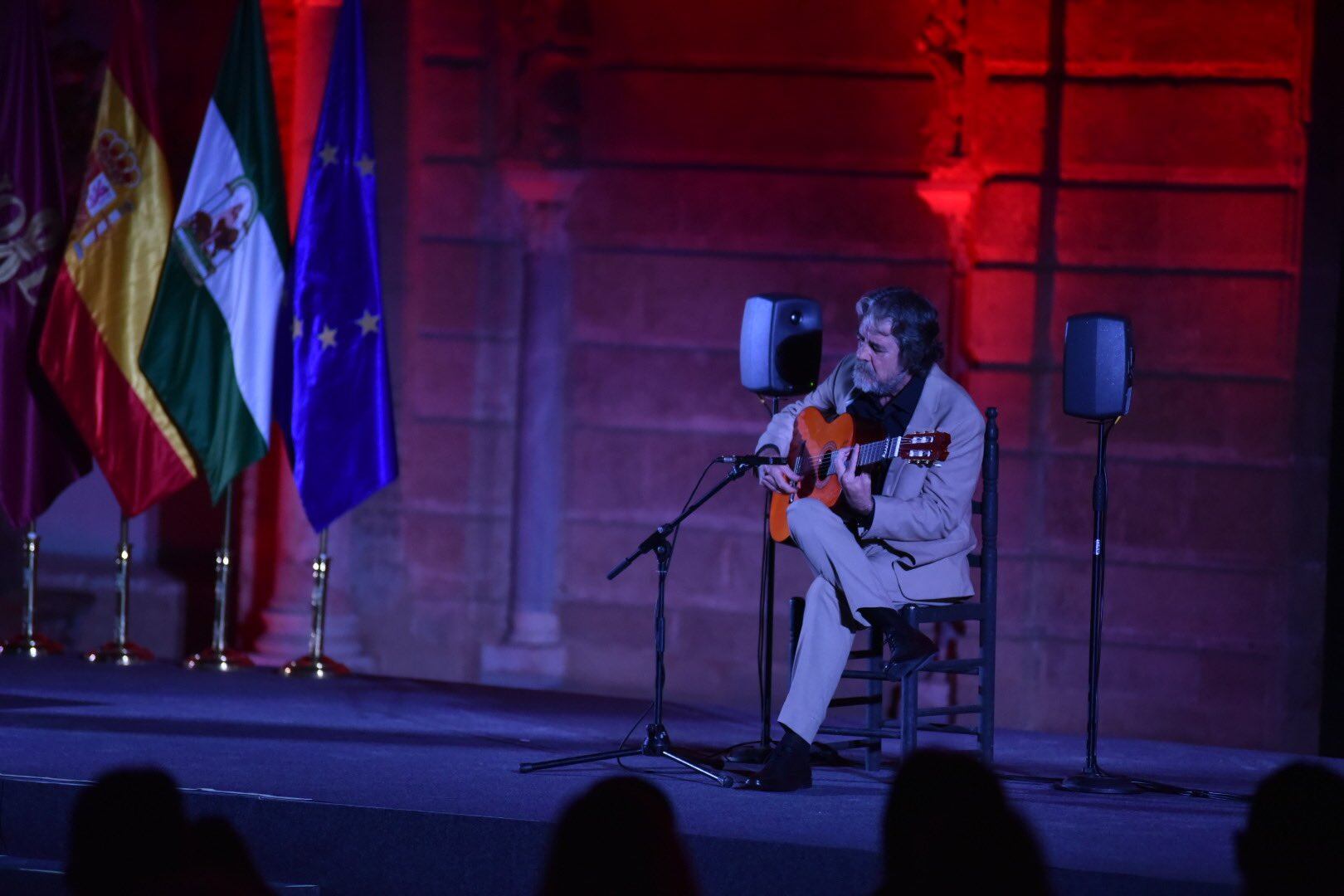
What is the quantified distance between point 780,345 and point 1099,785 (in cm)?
143

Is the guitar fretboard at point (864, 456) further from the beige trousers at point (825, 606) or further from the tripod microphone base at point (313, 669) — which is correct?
the tripod microphone base at point (313, 669)

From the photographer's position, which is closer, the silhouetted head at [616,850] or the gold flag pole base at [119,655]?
the silhouetted head at [616,850]

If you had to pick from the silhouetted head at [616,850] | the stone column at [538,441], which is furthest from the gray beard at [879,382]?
the silhouetted head at [616,850]

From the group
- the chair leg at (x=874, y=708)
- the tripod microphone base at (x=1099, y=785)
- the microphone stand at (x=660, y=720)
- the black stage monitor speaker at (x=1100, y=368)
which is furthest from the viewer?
the chair leg at (x=874, y=708)

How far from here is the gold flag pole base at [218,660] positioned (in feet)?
20.9

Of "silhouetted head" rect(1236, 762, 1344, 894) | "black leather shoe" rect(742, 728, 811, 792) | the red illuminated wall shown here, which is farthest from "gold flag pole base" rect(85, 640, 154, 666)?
"silhouetted head" rect(1236, 762, 1344, 894)

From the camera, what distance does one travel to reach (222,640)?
21.3 feet

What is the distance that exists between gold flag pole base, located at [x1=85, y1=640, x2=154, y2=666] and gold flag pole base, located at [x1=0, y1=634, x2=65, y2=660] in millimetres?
141

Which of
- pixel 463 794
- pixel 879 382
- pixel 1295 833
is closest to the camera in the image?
pixel 1295 833

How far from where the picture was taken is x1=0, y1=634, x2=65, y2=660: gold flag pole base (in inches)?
250

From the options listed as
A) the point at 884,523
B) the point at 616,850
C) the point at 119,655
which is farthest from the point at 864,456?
the point at 119,655

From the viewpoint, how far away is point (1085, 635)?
6.65 m

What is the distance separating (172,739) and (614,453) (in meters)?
2.55

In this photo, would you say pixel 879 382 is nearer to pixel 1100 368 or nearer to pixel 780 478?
pixel 780 478
